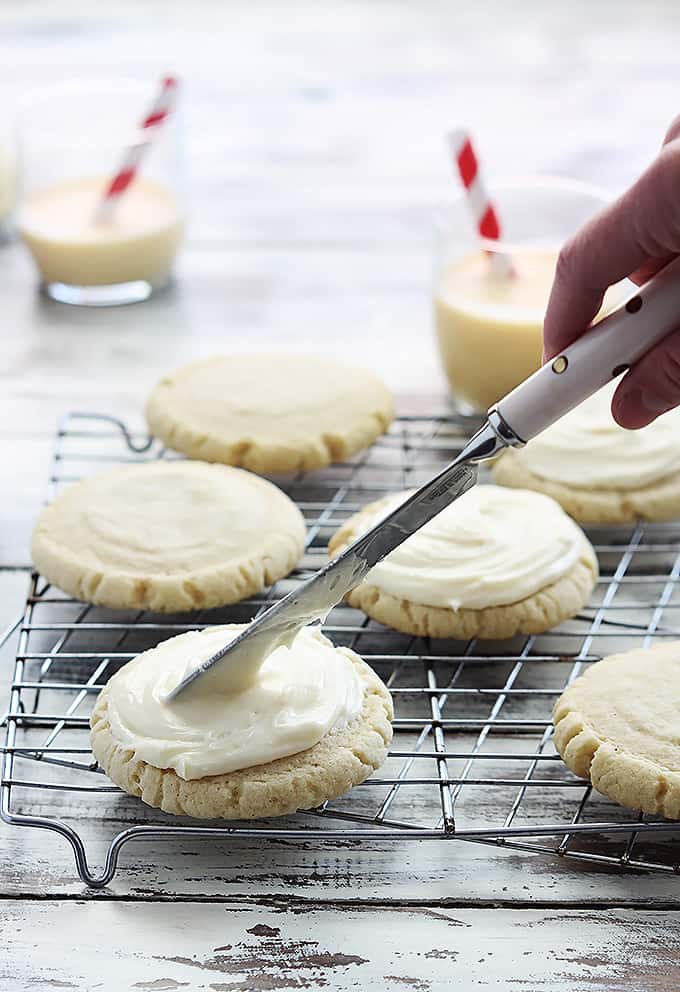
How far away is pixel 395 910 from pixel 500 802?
0.24 meters

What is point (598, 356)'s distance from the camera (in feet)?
4.98

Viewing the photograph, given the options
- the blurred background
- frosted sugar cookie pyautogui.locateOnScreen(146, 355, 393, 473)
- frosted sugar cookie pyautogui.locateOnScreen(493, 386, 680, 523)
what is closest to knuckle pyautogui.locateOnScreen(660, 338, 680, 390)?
frosted sugar cookie pyautogui.locateOnScreen(493, 386, 680, 523)

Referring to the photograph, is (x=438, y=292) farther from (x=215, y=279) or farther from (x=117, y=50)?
(x=117, y=50)

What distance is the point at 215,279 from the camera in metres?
3.32

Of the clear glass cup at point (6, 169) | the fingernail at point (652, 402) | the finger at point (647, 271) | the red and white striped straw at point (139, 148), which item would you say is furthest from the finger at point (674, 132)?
the clear glass cup at point (6, 169)

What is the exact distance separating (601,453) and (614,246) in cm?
97

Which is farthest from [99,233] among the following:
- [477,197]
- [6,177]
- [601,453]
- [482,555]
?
[482,555]

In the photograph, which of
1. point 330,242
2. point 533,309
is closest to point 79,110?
point 330,242

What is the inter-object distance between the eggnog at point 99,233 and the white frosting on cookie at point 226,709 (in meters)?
1.52

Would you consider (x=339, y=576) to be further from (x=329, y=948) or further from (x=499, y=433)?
(x=329, y=948)

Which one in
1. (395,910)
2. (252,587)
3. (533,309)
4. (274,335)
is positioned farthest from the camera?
(274,335)

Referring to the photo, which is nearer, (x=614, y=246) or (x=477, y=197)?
(x=614, y=246)

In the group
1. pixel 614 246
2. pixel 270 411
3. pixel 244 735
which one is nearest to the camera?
pixel 614 246

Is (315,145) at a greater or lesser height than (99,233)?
lesser
